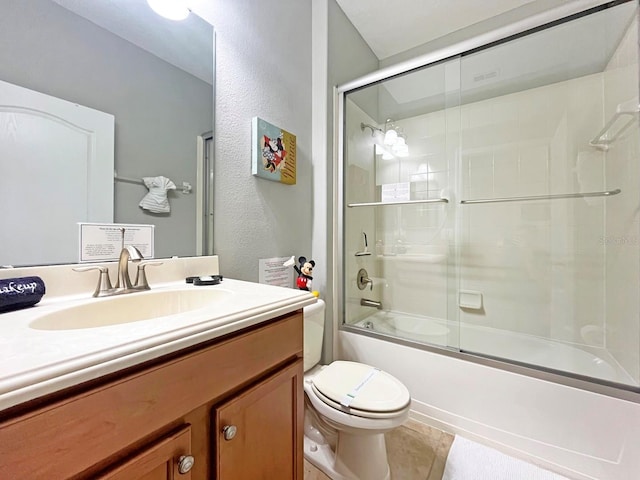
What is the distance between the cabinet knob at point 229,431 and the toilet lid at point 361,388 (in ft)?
1.79

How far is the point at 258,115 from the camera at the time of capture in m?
1.36

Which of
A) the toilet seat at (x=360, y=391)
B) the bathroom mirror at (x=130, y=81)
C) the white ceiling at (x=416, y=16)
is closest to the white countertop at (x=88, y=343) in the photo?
the bathroom mirror at (x=130, y=81)

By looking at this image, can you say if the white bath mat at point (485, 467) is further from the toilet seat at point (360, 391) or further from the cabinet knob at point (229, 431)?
the cabinet knob at point (229, 431)

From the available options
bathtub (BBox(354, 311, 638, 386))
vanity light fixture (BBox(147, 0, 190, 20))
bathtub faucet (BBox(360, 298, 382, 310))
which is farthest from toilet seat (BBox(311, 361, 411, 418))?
vanity light fixture (BBox(147, 0, 190, 20))

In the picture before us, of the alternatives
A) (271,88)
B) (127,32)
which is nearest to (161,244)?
(127,32)

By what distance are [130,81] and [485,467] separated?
207 cm

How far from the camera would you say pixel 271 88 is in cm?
144

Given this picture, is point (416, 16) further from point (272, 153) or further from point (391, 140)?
point (272, 153)

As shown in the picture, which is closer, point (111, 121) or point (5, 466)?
point (5, 466)

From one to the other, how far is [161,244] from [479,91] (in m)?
2.22

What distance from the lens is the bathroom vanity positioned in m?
0.34

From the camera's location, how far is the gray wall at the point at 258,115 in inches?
47.3

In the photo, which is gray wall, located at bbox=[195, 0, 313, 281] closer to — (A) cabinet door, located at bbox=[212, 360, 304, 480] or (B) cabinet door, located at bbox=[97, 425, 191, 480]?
(A) cabinet door, located at bbox=[212, 360, 304, 480]

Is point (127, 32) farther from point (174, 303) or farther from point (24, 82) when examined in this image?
point (174, 303)
